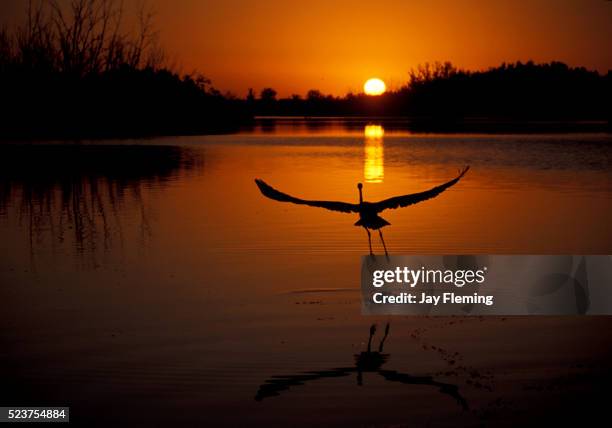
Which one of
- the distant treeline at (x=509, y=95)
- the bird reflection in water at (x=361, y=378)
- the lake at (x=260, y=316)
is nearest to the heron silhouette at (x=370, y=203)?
the lake at (x=260, y=316)

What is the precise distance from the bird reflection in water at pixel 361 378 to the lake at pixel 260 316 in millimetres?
21

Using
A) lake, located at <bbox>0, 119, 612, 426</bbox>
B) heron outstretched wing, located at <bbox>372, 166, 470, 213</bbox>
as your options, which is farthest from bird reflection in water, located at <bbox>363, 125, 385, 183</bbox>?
heron outstretched wing, located at <bbox>372, 166, 470, 213</bbox>

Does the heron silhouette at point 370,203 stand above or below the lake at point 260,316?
above

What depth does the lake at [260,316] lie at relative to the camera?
5.99 m

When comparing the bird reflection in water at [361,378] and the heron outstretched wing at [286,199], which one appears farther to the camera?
the heron outstretched wing at [286,199]

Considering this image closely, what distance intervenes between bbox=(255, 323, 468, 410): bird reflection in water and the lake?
2 centimetres

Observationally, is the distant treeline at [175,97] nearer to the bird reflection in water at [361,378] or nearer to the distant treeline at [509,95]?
the distant treeline at [509,95]

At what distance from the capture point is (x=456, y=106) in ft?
231

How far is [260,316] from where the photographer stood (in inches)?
320

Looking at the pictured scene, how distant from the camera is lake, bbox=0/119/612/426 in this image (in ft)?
19.7

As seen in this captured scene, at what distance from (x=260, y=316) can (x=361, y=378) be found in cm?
190

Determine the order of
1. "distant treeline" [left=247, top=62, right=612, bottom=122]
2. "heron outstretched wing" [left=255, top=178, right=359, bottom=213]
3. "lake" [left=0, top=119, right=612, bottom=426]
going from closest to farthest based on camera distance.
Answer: "lake" [left=0, top=119, right=612, bottom=426] → "heron outstretched wing" [left=255, top=178, right=359, bottom=213] → "distant treeline" [left=247, top=62, right=612, bottom=122]

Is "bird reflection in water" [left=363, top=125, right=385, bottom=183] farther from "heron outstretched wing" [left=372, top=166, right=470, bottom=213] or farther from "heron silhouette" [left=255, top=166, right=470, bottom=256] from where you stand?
"heron outstretched wing" [left=372, top=166, right=470, bottom=213]

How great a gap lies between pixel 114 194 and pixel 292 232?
624 centimetres
